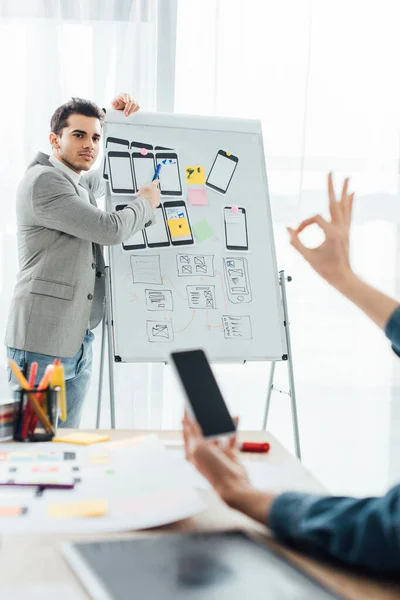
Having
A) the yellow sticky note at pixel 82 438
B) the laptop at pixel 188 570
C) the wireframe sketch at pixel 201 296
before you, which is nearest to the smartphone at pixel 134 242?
the wireframe sketch at pixel 201 296

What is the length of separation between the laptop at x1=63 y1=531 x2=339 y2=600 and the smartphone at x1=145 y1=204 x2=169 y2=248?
69.0 inches

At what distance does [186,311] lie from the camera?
8.47ft

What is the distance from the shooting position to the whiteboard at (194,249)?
256 cm

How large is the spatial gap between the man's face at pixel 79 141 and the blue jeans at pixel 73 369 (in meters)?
0.68

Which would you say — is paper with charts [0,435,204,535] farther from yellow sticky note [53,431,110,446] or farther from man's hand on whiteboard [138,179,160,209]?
man's hand on whiteboard [138,179,160,209]

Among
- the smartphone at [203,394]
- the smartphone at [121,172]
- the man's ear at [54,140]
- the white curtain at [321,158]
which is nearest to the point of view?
the smartphone at [203,394]

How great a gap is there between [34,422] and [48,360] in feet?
4.04

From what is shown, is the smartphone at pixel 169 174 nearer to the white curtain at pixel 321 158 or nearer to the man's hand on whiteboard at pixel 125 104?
the man's hand on whiteboard at pixel 125 104

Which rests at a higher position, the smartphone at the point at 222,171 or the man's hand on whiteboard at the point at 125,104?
the man's hand on whiteboard at the point at 125,104

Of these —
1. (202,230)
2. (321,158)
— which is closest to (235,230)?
(202,230)

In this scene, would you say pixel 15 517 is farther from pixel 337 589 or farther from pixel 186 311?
pixel 186 311

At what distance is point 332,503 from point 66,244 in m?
1.93

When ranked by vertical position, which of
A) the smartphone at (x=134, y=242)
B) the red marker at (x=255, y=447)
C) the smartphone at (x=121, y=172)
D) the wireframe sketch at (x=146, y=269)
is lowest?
the red marker at (x=255, y=447)

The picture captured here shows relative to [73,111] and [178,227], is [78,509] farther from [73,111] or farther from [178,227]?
[73,111]
